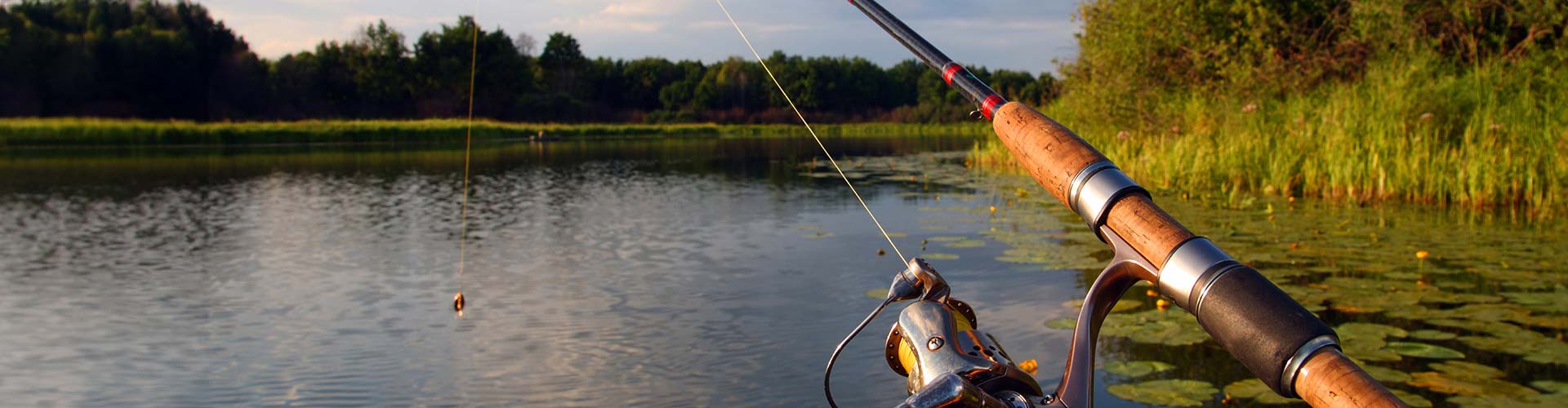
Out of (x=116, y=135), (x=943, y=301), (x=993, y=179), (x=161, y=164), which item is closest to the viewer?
(x=943, y=301)

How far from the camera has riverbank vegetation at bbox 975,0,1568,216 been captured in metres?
8.66

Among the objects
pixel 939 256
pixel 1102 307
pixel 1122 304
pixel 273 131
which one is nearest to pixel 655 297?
pixel 939 256

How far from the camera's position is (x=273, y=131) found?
3259 cm

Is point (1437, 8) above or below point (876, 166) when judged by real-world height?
above

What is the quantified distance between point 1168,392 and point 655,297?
2726 millimetres

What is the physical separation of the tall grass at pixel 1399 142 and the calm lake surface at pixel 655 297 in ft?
1.76

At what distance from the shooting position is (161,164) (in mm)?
19016

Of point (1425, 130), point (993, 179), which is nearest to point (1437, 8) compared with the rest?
point (1425, 130)

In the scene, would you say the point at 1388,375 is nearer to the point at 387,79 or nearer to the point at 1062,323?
the point at 1062,323

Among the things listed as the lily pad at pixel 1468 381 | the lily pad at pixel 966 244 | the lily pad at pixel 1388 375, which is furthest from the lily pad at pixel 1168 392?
the lily pad at pixel 966 244

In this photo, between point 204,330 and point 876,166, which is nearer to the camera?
point 204,330

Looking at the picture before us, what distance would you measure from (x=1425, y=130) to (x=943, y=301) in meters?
8.88

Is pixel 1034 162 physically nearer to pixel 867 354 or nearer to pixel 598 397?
pixel 598 397

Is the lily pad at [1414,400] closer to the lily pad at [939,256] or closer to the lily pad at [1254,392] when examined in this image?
the lily pad at [1254,392]
